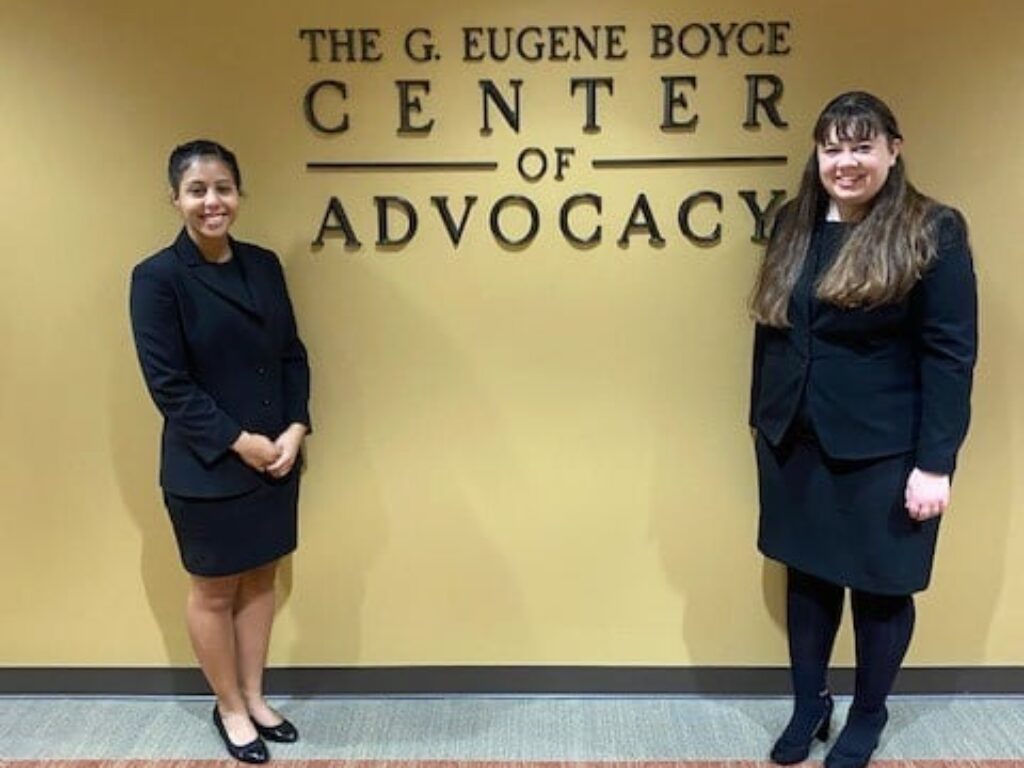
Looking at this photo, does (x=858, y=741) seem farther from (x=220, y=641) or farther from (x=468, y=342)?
(x=220, y=641)

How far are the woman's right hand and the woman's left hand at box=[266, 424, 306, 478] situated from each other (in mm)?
14

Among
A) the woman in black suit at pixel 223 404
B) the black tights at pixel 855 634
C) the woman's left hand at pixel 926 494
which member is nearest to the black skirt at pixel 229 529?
the woman in black suit at pixel 223 404

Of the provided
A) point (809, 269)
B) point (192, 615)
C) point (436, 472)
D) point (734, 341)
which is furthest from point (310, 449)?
point (809, 269)

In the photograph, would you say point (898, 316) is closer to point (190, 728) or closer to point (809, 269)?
point (809, 269)

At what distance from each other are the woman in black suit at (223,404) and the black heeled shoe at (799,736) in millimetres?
1263

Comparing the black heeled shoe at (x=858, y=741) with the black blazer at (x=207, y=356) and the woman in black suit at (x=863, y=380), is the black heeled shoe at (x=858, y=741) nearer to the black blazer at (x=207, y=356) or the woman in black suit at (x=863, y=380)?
the woman in black suit at (x=863, y=380)

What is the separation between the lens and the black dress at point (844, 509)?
84.5 inches

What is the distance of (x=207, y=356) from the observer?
222 cm

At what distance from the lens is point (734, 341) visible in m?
2.54

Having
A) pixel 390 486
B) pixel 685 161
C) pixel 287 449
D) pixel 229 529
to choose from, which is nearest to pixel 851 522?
pixel 685 161

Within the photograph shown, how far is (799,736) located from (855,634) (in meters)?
0.29

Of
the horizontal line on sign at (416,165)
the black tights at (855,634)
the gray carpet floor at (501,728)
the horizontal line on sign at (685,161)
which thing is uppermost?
the horizontal line on sign at (685,161)

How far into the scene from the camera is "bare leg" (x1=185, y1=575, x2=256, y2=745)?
7.88 ft

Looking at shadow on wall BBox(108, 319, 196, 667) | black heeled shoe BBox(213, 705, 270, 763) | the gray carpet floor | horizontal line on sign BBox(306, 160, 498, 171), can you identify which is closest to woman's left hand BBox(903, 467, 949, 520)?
the gray carpet floor
